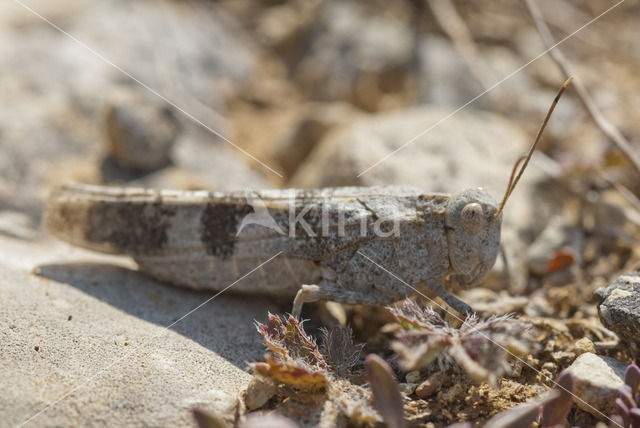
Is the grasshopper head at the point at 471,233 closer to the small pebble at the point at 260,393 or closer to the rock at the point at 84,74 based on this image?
the small pebble at the point at 260,393

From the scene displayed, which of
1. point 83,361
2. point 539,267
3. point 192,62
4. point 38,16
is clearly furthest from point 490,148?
point 38,16

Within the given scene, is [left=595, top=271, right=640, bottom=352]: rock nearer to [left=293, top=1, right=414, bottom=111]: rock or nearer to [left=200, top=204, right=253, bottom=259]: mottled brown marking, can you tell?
[left=200, top=204, right=253, bottom=259]: mottled brown marking

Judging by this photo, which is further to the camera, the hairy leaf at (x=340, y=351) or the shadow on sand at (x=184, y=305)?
the shadow on sand at (x=184, y=305)

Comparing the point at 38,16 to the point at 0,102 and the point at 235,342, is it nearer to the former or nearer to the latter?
the point at 0,102

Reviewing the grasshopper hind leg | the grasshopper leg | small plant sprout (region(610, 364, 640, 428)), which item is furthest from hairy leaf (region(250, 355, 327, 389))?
small plant sprout (region(610, 364, 640, 428))

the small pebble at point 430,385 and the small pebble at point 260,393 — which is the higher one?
the small pebble at point 430,385

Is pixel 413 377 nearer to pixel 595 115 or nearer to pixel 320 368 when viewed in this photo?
pixel 320 368

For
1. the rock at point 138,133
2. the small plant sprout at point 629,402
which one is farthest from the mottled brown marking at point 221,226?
the small plant sprout at point 629,402
